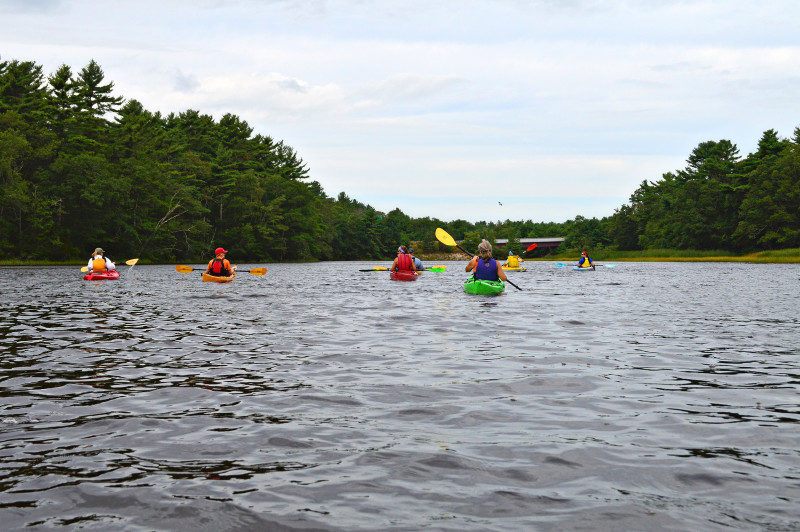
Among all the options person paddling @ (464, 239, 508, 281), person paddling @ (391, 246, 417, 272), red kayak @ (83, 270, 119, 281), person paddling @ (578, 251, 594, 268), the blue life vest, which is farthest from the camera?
person paddling @ (578, 251, 594, 268)

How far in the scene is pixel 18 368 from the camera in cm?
762

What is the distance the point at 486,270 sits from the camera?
1817cm

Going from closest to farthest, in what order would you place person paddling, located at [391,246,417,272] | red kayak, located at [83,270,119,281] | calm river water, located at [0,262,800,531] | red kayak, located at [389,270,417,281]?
calm river water, located at [0,262,800,531] < red kayak, located at [83,270,119,281] < red kayak, located at [389,270,417,281] < person paddling, located at [391,246,417,272]

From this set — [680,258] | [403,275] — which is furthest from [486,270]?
[680,258]

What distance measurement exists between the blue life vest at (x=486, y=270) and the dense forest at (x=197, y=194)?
38308mm

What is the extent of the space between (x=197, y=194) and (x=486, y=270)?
166 ft

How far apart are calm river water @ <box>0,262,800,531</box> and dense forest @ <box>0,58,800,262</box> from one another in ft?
141

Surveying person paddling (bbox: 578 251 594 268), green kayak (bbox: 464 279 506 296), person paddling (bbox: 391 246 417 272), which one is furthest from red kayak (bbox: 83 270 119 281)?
person paddling (bbox: 578 251 594 268)

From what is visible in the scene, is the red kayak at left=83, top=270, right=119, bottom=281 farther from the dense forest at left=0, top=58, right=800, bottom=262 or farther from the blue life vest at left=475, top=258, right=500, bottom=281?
the dense forest at left=0, top=58, right=800, bottom=262

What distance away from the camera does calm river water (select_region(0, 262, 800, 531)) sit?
11.5 ft

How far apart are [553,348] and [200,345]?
5197 mm

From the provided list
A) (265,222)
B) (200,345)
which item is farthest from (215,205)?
(200,345)

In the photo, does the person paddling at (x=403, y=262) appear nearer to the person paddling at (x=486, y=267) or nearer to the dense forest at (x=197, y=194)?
the person paddling at (x=486, y=267)

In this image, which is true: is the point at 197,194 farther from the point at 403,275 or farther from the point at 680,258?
the point at 680,258
